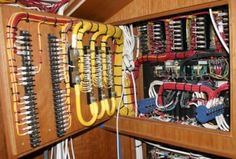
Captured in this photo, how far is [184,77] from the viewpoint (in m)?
1.32

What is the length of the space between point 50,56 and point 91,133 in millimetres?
683

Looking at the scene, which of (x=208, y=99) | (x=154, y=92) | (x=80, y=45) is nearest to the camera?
(x=80, y=45)

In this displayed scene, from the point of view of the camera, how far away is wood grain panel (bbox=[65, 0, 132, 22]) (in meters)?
1.20

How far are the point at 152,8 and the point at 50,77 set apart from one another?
1.94 ft

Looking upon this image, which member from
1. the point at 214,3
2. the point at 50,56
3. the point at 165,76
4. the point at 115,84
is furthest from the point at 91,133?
the point at 214,3

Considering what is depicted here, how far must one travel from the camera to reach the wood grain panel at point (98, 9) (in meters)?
1.20

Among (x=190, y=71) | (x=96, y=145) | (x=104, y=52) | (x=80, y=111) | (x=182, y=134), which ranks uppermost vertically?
(x=104, y=52)

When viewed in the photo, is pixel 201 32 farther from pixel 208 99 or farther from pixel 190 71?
pixel 208 99

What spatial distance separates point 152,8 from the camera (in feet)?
3.98

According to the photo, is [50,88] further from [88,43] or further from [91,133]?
[91,133]

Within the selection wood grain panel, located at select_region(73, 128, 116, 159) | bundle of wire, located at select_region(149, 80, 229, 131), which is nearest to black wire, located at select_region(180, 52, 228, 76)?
bundle of wire, located at select_region(149, 80, 229, 131)

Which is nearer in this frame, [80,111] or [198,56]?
[80,111]

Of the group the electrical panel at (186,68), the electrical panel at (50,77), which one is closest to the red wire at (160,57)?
the electrical panel at (186,68)

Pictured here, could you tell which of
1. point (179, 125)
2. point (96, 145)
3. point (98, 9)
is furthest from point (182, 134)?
point (98, 9)
